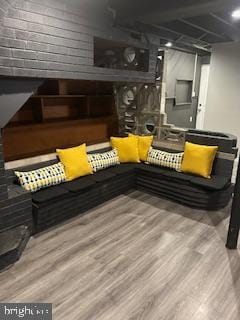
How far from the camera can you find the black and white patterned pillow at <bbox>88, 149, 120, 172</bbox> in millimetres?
3826

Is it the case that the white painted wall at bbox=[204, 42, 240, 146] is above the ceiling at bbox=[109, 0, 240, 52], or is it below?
below

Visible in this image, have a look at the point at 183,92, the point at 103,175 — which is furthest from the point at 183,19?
the point at 183,92

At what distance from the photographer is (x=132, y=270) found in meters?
2.35

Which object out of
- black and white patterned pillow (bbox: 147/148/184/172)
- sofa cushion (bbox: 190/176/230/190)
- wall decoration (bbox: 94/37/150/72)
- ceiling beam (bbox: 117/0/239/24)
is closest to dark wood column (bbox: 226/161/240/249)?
sofa cushion (bbox: 190/176/230/190)

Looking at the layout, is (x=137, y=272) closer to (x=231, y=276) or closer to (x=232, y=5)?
(x=231, y=276)

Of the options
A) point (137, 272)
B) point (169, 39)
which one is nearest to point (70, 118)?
point (169, 39)

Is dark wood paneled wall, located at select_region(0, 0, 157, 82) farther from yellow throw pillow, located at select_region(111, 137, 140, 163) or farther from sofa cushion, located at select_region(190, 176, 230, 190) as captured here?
sofa cushion, located at select_region(190, 176, 230, 190)

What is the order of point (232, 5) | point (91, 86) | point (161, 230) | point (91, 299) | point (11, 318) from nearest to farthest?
point (11, 318)
point (91, 299)
point (232, 5)
point (161, 230)
point (91, 86)

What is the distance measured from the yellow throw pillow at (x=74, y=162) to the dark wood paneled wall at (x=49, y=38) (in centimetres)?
109

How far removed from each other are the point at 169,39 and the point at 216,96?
4.99 ft

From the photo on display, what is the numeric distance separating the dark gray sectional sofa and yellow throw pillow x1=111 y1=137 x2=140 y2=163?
0.52 feet

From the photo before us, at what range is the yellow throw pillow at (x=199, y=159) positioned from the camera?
354 cm

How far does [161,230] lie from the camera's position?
3.01m

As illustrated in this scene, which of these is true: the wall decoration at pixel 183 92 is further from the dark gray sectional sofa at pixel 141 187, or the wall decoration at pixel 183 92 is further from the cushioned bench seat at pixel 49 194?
the cushioned bench seat at pixel 49 194
